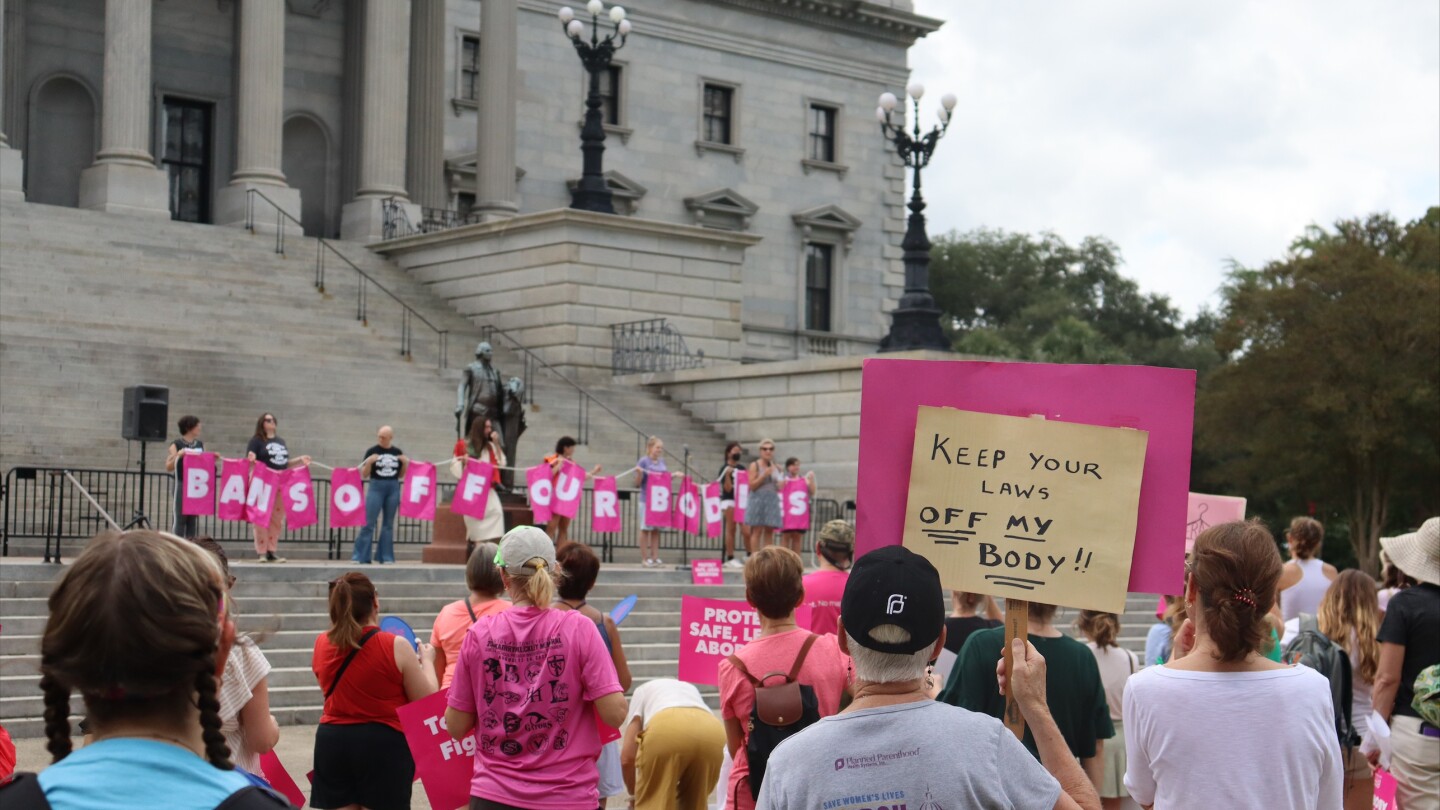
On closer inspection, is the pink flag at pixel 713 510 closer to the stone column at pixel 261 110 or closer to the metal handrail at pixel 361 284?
the metal handrail at pixel 361 284

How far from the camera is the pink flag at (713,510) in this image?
78.4ft

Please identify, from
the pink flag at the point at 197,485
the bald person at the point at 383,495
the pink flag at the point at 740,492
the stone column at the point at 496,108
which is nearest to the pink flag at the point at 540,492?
the bald person at the point at 383,495

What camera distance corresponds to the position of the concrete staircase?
25.6 metres

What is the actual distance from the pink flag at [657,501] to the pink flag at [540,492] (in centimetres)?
170

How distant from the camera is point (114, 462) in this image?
23828 mm

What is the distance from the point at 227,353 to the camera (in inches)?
1142

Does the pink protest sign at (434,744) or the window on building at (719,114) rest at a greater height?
the window on building at (719,114)

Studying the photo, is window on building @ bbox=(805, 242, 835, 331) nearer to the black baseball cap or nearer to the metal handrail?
the metal handrail

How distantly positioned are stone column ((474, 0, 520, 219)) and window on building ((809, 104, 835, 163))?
13.6 m

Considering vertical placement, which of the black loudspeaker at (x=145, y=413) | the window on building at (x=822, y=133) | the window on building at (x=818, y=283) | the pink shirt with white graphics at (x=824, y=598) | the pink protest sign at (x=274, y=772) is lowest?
the pink protest sign at (x=274, y=772)

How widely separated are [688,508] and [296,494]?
5233 mm

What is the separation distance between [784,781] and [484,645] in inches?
112

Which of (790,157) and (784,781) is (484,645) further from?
(790,157)

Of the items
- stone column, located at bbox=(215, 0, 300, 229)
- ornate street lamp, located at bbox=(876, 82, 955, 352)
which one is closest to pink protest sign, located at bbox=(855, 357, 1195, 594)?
ornate street lamp, located at bbox=(876, 82, 955, 352)
